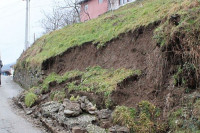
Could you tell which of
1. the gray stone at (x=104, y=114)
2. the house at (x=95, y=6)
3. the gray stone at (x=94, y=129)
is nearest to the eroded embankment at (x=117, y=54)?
the gray stone at (x=104, y=114)

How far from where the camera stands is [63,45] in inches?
575

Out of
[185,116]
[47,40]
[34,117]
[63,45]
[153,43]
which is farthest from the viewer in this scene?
[47,40]

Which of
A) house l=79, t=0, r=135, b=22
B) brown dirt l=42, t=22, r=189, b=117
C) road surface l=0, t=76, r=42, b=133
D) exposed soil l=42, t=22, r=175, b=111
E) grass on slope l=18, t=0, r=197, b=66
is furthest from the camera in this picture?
house l=79, t=0, r=135, b=22

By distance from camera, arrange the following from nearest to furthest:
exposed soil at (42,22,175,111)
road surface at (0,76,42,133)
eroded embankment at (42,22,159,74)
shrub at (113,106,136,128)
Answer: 1. shrub at (113,106,136,128)
2. exposed soil at (42,22,175,111)
3. road surface at (0,76,42,133)
4. eroded embankment at (42,22,159,74)

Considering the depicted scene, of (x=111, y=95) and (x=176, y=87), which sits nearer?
(x=176, y=87)

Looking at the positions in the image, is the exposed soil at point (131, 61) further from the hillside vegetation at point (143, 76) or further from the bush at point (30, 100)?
the bush at point (30, 100)

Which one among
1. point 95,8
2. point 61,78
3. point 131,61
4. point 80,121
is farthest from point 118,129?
point 95,8

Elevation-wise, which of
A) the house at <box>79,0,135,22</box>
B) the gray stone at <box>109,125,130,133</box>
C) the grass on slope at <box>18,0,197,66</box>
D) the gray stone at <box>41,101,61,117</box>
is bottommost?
the gray stone at <box>109,125,130,133</box>

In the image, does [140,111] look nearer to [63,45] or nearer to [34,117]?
[34,117]

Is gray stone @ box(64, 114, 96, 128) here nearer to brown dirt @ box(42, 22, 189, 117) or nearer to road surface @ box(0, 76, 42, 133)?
brown dirt @ box(42, 22, 189, 117)

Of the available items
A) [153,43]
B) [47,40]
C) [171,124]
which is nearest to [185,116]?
[171,124]

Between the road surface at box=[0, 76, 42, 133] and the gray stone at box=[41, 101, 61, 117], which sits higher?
the gray stone at box=[41, 101, 61, 117]

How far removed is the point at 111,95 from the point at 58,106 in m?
2.33

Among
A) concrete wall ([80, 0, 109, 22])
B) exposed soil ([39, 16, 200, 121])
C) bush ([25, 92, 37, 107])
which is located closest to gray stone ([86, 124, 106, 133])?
exposed soil ([39, 16, 200, 121])
